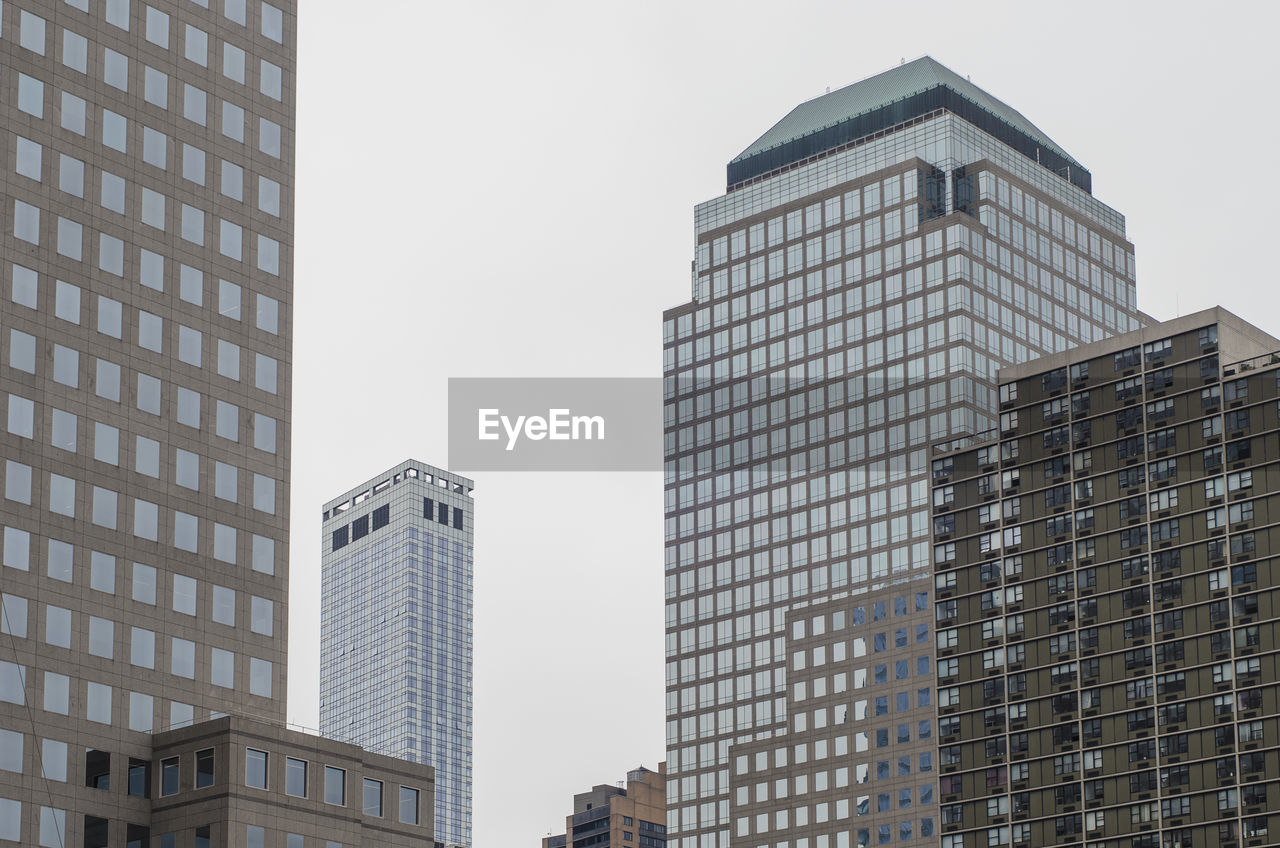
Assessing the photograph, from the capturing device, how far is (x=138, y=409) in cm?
14825

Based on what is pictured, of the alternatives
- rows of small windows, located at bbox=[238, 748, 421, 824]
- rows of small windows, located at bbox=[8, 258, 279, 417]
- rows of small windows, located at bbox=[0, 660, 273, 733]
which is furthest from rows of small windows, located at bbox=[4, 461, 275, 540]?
rows of small windows, located at bbox=[238, 748, 421, 824]

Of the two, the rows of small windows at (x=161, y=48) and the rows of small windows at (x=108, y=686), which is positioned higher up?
the rows of small windows at (x=161, y=48)

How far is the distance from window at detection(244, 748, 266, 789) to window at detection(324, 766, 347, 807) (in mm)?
4835

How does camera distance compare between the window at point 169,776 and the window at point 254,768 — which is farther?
the window at point 169,776

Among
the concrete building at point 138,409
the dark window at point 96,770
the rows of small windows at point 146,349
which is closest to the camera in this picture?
the dark window at point 96,770

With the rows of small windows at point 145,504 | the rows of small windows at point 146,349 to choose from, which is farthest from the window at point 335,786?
the rows of small windows at point 146,349

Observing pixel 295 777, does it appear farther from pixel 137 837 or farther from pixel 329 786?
pixel 137 837

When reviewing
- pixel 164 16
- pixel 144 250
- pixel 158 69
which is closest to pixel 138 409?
pixel 144 250

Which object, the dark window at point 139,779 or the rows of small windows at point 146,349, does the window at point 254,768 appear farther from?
the rows of small windows at point 146,349

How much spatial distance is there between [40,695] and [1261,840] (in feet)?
359

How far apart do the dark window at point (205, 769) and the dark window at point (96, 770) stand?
17.9 feet

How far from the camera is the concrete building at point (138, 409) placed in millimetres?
138375

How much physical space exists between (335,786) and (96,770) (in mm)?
14372

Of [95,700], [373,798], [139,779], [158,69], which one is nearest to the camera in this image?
[95,700]
